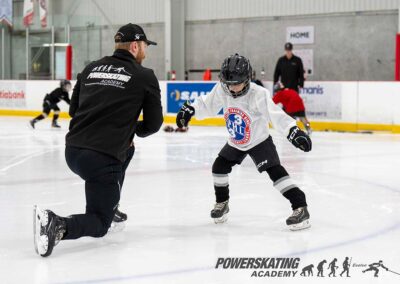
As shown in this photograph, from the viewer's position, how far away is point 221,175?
4316 millimetres

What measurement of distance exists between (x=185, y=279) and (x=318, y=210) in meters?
1.98

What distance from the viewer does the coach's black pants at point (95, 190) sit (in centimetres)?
340

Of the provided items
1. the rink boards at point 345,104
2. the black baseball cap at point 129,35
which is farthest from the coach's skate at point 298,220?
the rink boards at point 345,104

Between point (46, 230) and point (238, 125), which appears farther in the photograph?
point (238, 125)

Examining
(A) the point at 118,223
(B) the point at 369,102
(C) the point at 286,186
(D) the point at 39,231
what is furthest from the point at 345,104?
(D) the point at 39,231

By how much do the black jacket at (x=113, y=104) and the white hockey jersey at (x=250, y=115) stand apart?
2.21 feet

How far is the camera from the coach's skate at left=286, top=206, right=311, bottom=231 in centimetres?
405

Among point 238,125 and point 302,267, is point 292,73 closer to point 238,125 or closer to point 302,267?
point 238,125

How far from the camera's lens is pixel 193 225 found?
4.24 metres

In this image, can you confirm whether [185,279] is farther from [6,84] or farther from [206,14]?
[206,14]

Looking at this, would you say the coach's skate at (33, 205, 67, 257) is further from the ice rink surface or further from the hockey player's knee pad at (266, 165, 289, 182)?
the hockey player's knee pad at (266, 165, 289, 182)

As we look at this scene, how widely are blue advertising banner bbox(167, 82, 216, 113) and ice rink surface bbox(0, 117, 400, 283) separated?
5.81 meters

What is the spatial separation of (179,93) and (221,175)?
10.2 meters

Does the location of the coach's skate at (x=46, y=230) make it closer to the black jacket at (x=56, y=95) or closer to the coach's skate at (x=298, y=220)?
the coach's skate at (x=298, y=220)
